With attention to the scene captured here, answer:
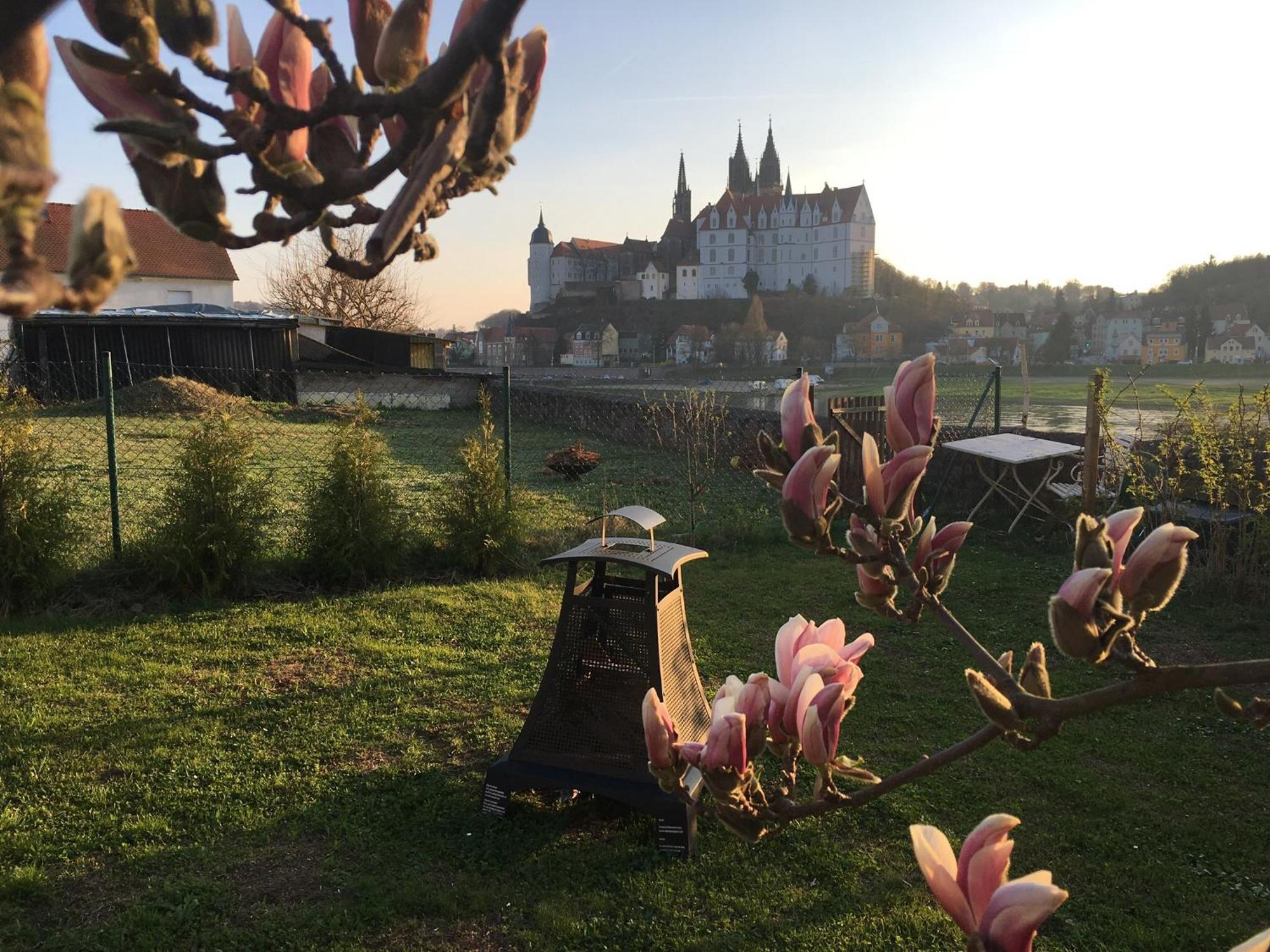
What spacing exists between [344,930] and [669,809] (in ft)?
3.95

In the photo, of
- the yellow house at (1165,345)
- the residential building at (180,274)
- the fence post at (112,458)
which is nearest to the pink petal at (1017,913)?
the fence post at (112,458)

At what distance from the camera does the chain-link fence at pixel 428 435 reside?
893 cm

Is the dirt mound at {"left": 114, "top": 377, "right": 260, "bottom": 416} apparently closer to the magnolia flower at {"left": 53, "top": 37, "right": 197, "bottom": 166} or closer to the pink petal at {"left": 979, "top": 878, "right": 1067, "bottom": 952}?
the magnolia flower at {"left": 53, "top": 37, "right": 197, "bottom": 166}

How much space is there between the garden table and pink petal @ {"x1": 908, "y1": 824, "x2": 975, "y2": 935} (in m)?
7.93

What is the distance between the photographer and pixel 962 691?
5156mm

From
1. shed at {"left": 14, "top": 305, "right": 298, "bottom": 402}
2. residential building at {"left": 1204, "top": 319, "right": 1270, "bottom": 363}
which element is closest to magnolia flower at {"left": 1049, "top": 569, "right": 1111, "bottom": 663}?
shed at {"left": 14, "top": 305, "right": 298, "bottom": 402}

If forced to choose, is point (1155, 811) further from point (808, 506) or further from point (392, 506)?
point (392, 506)

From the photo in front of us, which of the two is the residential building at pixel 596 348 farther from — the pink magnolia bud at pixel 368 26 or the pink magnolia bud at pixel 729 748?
the pink magnolia bud at pixel 368 26

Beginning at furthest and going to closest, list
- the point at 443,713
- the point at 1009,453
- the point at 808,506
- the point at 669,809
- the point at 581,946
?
the point at 1009,453 → the point at 443,713 → the point at 669,809 → the point at 581,946 → the point at 808,506

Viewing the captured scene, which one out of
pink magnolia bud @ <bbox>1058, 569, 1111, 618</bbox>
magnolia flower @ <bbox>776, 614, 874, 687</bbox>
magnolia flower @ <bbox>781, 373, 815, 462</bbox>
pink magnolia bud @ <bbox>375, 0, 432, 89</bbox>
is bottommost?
magnolia flower @ <bbox>776, 614, 874, 687</bbox>

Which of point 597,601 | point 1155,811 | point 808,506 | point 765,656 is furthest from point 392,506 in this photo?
point 808,506

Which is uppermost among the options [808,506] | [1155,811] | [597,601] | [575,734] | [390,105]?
[390,105]

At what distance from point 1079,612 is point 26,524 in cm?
684

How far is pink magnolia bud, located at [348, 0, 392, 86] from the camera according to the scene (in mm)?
670
